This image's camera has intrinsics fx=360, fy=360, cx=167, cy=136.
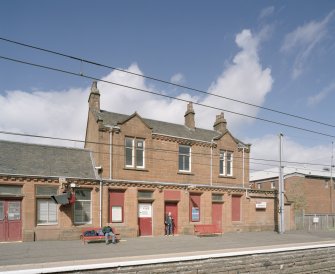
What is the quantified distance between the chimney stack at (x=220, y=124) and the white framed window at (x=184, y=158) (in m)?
5.70

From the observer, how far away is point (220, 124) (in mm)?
33062

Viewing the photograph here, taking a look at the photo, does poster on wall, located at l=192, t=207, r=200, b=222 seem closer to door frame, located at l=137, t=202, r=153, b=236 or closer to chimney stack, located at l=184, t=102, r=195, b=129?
door frame, located at l=137, t=202, r=153, b=236

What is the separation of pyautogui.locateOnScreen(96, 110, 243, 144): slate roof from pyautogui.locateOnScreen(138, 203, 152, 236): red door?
5647 millimetres

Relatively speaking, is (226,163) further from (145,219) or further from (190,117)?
(145,219)

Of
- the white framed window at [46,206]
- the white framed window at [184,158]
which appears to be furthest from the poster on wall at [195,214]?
the white framed window at [46,206]

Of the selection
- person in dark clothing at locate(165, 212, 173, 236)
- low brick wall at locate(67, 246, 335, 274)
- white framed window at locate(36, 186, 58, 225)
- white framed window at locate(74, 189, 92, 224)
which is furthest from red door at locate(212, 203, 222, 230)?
low brick wall at locate(67, 246, 335, 274)

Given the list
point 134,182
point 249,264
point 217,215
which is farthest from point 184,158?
Answer: point 249,264

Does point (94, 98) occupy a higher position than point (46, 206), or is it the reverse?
point (94, 98)

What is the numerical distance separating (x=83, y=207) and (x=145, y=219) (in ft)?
15.4

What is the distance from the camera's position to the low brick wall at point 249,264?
10422mm

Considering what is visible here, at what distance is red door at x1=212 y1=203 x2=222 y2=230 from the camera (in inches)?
1139

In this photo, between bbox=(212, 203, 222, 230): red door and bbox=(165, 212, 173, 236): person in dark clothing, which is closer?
bbox=(165, 212, 173, 236): person in dark clothing

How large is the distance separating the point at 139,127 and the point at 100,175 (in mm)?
4551

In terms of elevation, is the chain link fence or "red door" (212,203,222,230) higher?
"red door" (212,203,222,230)
